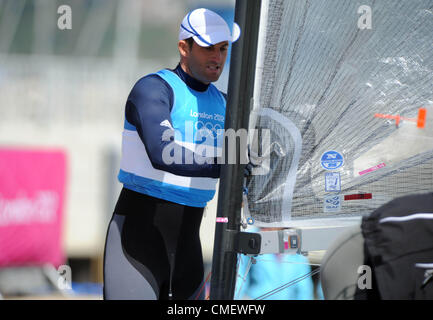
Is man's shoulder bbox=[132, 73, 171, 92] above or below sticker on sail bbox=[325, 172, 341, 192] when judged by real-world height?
above

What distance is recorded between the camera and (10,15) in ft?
32.1

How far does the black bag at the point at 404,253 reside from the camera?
1087mm

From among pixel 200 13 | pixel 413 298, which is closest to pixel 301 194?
pixel 200 13

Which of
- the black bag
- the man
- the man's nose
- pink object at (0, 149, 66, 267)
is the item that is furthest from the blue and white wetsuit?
pink object at (0, 149, 66, 267)

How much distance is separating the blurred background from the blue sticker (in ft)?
2.08

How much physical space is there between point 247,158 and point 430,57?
0.74m

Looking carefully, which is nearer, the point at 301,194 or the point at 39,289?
the point at 301,194

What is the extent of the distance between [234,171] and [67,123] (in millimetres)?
6246

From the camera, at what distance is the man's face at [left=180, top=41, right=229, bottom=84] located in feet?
6.99

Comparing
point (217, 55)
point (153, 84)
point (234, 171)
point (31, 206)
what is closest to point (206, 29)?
point (217, 55)

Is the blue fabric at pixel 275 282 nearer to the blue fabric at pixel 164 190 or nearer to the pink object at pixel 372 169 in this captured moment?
the blue fabric at pixel 164 190

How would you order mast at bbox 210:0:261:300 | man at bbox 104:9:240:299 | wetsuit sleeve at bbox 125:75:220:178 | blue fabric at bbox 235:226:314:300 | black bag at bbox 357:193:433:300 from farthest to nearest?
blue fabric at bbox 235:226:314:300 → man at bbox 104:9:240:299 → wetsuit sleeve at bbox 125:75:220:178 → mast at bbox 210:0:261:300 → black bag at bbox 357:193:433:300

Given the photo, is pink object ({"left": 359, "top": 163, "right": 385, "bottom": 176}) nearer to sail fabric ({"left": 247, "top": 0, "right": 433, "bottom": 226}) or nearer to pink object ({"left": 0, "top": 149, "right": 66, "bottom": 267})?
sail fabric ({"left": 247, "top": 0, "right": 433, "bottom": 226})

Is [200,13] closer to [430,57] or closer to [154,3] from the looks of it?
[430,57]
